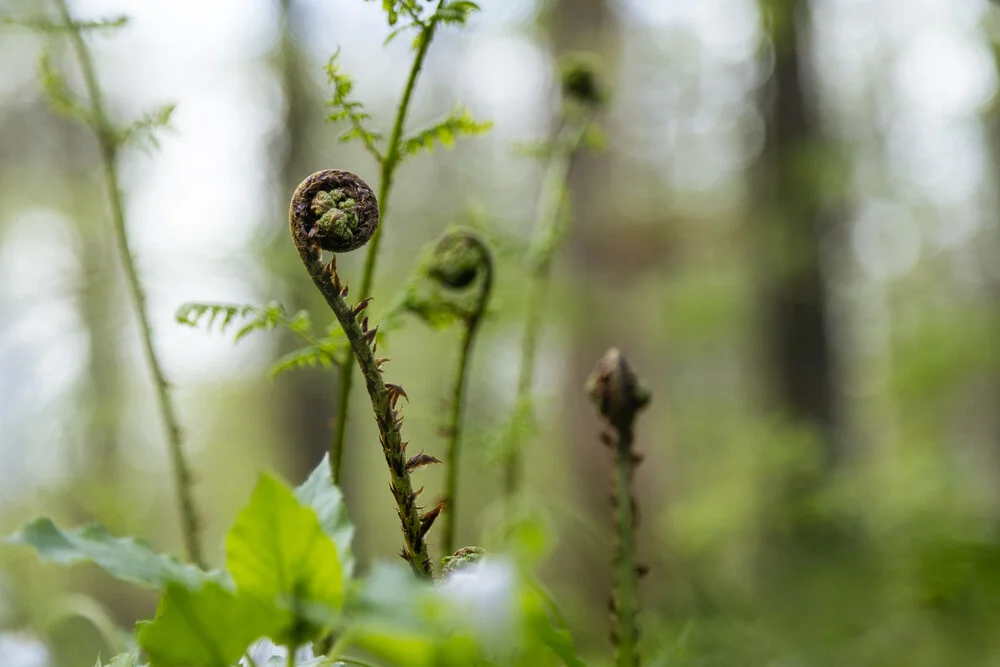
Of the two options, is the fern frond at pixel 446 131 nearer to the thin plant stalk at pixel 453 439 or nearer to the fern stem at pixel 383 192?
the fern stem at pixel 383 192

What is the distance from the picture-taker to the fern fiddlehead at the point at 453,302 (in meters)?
0.69

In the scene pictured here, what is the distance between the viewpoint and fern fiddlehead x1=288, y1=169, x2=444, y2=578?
1.37ft

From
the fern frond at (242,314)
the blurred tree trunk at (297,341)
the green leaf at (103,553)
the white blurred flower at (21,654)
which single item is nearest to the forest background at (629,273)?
the blurred tree trunk at (297,341)

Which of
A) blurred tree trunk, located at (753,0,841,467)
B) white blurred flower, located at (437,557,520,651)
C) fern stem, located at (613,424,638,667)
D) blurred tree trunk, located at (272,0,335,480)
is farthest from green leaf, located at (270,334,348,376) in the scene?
blurred tree trunk, located at (272,0,335,480)

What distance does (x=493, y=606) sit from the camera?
274mm

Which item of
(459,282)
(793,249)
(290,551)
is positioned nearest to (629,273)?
(793,249)

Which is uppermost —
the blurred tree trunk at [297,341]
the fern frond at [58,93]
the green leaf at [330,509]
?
the blurred tree trunk at [297,341]

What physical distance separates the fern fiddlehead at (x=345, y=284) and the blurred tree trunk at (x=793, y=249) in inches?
116

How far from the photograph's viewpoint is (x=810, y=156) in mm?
2971

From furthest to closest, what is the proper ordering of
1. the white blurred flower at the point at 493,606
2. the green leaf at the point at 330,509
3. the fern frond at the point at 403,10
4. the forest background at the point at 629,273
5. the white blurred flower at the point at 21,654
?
the forest background at the point at 629,273
the white blurred flower at the point at 21,654
the fern frond at the point at 403,10
the green leaf at the point at 330,509
the white blurred flower at the point at 493,606

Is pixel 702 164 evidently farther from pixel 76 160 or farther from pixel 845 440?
pixel 76 160

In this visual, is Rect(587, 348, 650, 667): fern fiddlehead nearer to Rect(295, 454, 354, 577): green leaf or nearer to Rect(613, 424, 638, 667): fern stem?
Rect(613, 424, 638, 667): fern stem

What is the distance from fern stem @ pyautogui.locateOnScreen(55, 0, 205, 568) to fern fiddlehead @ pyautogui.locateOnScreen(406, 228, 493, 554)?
10.1 inches

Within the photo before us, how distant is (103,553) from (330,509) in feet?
0.36
